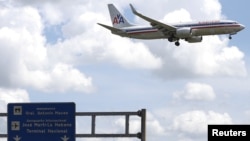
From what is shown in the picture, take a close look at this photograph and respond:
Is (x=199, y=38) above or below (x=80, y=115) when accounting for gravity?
above

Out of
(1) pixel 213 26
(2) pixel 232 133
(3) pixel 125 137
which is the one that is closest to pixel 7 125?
(3) pixel 125 137

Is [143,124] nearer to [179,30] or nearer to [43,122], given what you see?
[43,122]

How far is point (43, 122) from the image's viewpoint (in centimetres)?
1805

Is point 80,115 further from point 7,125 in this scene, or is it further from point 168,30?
point 168,30

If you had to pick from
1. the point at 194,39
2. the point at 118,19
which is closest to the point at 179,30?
the point at 194,39

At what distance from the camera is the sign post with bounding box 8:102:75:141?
1783cm

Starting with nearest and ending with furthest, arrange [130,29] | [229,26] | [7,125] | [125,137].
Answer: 1. [125,137]
2. [7,125]
3. [229,26]
4. [130,29]

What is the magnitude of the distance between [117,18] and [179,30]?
2384cm

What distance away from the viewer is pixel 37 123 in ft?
59.4

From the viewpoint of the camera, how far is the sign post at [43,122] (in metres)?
17.8

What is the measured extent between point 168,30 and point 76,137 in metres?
63.6

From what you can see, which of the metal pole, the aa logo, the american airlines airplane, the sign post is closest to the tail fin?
the aa logo

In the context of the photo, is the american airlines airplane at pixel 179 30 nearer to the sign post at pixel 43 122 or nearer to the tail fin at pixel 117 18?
the tail fin at pixel 117 18

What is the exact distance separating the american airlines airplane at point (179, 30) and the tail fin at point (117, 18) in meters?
8.74
